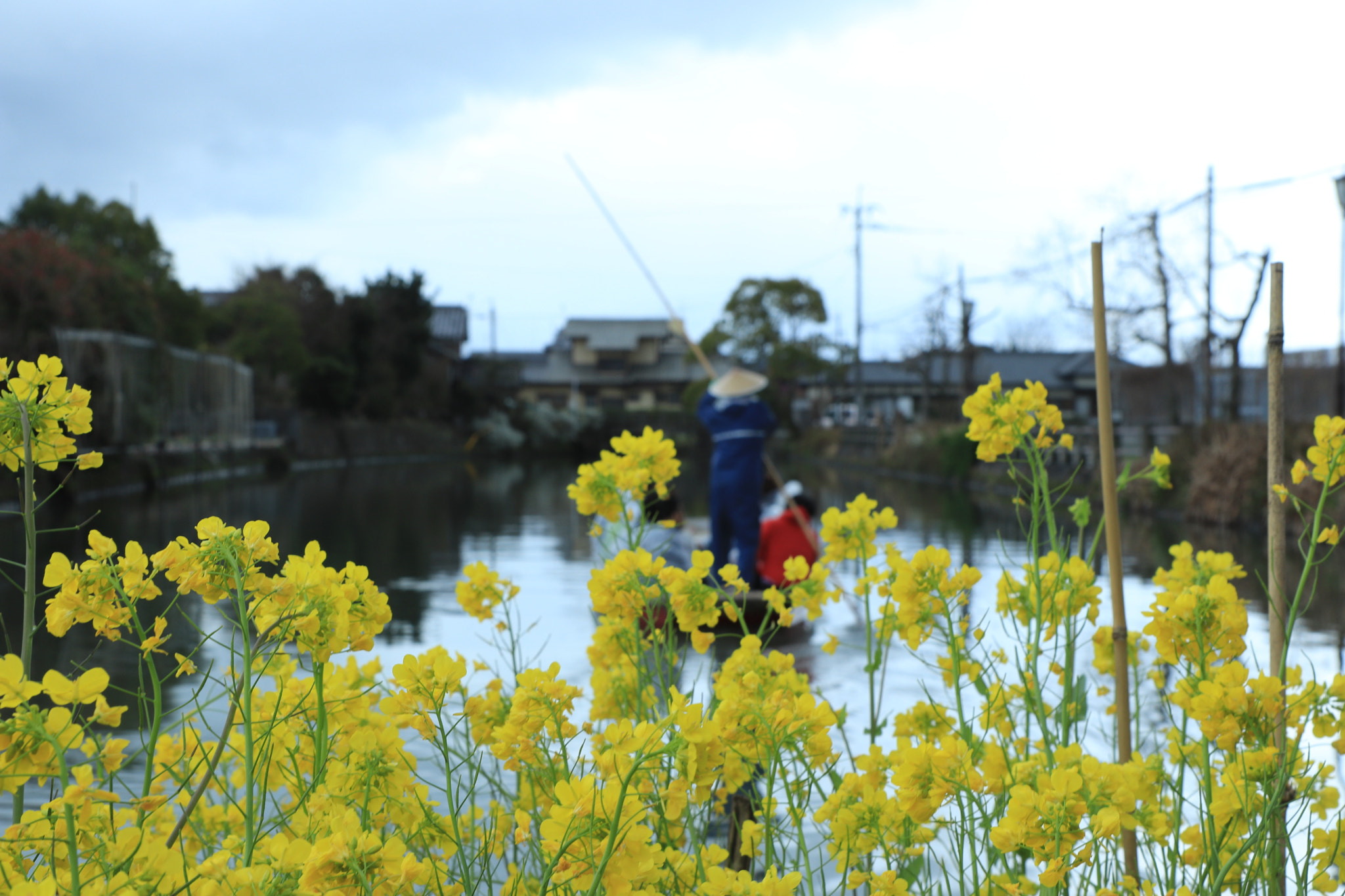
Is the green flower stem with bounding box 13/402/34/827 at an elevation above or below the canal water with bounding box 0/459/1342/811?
above

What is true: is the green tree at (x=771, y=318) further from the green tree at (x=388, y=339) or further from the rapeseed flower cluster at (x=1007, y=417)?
the rapeseed flower cluster at (x=1007, y=417)

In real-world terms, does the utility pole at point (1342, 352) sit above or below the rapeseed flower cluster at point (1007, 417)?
above

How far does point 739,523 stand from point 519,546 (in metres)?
5.02

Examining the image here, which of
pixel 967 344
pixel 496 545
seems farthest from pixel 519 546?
pixel 967 344

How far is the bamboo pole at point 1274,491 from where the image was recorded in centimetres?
140

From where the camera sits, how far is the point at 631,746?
2.88 feet

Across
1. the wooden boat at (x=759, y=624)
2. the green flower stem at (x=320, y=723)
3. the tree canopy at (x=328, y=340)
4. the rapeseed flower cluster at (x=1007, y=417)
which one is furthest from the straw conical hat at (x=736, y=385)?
the tree canopy at (x=328, y=340)

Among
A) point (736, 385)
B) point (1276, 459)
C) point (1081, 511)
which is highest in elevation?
point (736, 385)

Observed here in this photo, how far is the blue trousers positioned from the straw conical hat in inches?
24.3

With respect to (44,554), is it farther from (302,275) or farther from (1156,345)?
(302,275)

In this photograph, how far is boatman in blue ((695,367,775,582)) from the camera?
237 inches

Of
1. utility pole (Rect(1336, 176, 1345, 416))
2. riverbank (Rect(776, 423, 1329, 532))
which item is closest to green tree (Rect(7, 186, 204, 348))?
riverbank (Rect(776, 423, 1329, 532))

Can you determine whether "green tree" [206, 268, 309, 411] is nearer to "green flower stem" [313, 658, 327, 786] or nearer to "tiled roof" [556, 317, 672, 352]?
"tiled roof" [556, 317, 672, 352]

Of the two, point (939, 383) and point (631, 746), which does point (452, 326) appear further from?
point (631, 746)
